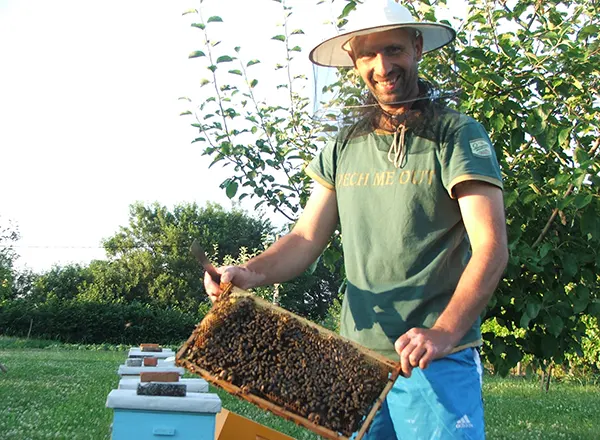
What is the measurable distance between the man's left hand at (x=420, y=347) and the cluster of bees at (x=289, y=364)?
5.9 inches

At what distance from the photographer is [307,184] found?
5035mm

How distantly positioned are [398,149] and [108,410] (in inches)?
276

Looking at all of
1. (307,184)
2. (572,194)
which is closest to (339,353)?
(572,194)

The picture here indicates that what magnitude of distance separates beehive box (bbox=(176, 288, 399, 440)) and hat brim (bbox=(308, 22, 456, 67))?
2.85 ft

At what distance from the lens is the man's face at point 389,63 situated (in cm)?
235

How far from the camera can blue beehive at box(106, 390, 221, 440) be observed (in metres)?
3.56

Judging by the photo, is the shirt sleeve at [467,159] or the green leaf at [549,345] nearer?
the shirt sleeve at [467,159]

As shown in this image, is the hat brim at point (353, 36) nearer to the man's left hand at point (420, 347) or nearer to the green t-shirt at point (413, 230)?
the green t-shirt at point (413, 230)

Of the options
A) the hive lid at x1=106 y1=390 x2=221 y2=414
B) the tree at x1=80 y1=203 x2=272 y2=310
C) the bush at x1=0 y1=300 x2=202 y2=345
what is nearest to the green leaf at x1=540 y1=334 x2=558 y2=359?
the hive lid at x1=106 y1=390 x2=221 y2=414

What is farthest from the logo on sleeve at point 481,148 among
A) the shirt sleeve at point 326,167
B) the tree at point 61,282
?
the tree at point 61,282

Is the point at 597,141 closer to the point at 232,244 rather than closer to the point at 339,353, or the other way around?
the point at 339,353

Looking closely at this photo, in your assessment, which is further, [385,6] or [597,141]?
[597,141]

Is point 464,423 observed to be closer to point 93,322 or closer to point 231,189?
point 231,189

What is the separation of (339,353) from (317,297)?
36.0 m
